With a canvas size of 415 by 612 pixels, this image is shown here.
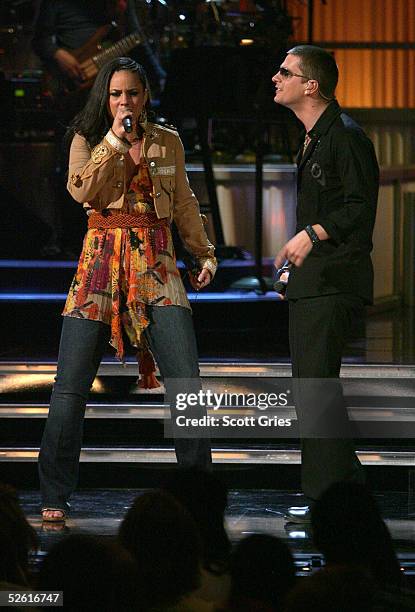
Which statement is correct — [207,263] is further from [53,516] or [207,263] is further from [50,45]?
[50,45]

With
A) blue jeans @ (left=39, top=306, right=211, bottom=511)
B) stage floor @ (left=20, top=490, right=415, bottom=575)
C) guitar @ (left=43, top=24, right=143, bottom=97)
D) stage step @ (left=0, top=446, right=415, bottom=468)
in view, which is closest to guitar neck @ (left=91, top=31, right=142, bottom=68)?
guitar @ (left=43, top=24, right=143, bottom=97)

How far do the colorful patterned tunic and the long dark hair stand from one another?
0.52 feet

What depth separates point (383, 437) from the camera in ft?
15.8

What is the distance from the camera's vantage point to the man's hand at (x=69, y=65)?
798 cm

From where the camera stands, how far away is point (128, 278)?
13.1 feet

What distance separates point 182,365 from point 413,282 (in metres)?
4.26

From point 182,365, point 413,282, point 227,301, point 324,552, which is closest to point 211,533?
point 324,552

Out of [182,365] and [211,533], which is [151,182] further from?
[211,533]

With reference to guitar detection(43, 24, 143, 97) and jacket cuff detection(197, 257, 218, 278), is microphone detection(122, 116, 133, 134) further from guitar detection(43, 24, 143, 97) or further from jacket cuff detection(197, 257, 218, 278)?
guitar detection(43, 24, 143, 97)

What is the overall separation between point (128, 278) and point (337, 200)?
66 centimetres

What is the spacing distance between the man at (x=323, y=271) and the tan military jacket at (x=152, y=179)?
0.35 meters

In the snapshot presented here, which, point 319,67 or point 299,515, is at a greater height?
point 319,67

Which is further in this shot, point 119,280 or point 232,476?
point 232,476

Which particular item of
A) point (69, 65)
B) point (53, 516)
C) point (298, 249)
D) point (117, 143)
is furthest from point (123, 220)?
point (69, 65)
